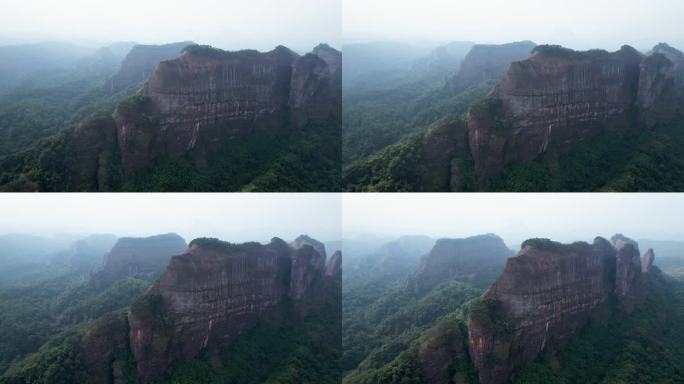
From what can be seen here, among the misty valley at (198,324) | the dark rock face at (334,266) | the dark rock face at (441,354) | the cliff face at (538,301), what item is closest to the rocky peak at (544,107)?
the cliff face at (538,301)

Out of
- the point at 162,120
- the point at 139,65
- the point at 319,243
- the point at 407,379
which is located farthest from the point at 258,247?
the point at 139,65

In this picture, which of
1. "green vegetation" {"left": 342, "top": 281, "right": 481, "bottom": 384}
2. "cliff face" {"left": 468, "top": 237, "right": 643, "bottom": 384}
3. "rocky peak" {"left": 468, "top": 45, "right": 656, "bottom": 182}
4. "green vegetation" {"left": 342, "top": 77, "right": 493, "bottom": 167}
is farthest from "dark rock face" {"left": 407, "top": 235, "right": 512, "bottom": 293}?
"rocky peak" {"left": 468, "top": 45, "right": 656, "bottom": 182}

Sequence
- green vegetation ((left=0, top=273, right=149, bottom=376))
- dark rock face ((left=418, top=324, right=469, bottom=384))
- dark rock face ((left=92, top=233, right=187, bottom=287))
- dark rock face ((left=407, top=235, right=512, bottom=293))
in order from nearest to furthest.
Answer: dark rock face ((left=418, top=324, right=469, bottom=384)), green vegetation ((left=0, top=273, right=149, bottom=376)), dark rock face ((left=92, top=233, right=187, bottom=287)), dark rock face ((left=407, top=235, right=512, bottom=293))

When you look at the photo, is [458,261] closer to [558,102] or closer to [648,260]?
[648,260]

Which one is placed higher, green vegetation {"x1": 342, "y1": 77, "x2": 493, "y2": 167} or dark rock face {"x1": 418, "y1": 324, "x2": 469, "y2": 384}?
green vegetation {"x1": 342, "y1": 77, "x2": 493, "y2": 167}

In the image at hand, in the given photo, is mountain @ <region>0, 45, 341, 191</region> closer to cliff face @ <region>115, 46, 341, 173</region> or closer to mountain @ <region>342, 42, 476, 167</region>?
cliff face @ <region>115, 46, 341, 173</region>

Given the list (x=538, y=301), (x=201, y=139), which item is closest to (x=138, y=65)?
(x=201, y=139)
